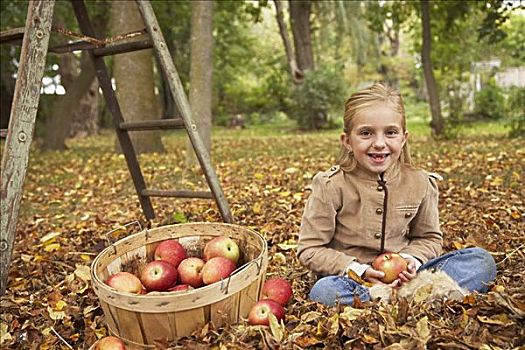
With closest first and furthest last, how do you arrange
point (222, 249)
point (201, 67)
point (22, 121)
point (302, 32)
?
point (222, 249) → point (22, 121) → point (201, 67) → point (302, 32)

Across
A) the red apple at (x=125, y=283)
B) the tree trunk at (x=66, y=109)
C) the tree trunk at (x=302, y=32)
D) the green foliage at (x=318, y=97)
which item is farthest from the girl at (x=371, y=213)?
the tree trunk at (x=302, y=32)

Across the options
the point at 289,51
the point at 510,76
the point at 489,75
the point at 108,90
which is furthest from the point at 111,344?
the point at 510,76

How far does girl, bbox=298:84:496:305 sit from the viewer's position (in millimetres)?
2229

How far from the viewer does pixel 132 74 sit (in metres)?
8.73

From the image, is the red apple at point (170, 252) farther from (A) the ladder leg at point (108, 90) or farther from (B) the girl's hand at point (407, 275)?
(A) the ladder leg at point (108, 90)

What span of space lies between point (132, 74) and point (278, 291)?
7187 millimetres

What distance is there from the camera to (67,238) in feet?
12.7

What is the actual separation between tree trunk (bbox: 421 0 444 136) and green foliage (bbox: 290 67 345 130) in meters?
5.07

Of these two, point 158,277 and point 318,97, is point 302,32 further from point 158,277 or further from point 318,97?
point 158,277

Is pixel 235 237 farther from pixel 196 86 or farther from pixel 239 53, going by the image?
pixel 239 53

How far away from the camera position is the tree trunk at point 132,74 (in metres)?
8.47

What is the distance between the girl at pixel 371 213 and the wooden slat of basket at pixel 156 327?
67cm

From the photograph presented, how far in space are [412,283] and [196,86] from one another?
5.28 m

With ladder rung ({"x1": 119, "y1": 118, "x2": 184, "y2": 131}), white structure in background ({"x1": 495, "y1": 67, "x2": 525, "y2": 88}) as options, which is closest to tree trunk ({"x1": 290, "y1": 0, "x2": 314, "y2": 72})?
white structure in background ({"x1": 495, "y1": 67, "x2": 525, "y2": 88})
